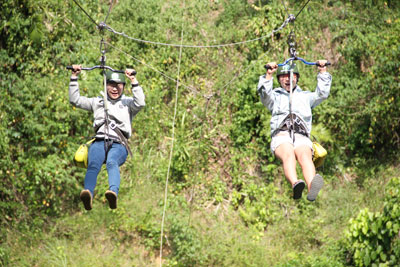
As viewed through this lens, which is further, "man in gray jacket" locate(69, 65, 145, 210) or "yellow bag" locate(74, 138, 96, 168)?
"yellow bag" locate(74, 138, 96, 168)

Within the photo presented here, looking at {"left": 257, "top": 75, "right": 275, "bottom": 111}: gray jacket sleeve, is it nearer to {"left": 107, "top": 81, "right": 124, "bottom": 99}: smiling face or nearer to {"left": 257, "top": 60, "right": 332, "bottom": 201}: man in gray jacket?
{"left": 257, "top": 60, "right": 332, "bottom": 201}: man in gray jacket

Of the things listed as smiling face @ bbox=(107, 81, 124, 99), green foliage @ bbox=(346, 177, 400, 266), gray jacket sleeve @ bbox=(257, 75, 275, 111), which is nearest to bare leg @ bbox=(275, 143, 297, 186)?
gray jacket sleeve @ bbox=(257, 75, 275, 111)

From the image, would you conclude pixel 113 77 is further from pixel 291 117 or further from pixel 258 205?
pixel 258 205

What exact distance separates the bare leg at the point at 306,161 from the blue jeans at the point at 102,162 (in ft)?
5.65

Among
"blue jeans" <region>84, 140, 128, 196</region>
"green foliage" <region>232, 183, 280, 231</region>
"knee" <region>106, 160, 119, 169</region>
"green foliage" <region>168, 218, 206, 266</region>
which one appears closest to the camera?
"blue jeans" <region>84, 140, 128, 196</region>

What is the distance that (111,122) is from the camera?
6.91 metres

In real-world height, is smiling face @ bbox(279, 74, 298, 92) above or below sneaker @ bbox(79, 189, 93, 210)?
above

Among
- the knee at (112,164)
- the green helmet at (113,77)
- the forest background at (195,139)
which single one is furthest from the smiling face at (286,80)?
the forest background at (195,139)

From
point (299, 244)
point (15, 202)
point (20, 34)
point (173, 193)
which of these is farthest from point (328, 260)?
point (20, 34)

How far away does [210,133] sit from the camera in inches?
485

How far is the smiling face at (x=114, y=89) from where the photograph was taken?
7.05m

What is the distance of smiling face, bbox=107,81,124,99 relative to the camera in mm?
7047

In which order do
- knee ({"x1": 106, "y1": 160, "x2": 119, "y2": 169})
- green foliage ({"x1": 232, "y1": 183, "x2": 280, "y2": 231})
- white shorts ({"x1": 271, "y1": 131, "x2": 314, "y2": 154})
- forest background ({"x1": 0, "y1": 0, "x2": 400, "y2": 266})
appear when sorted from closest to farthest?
knee ({"x1": 106, "y1": 160, "x2": 119, "y2": 169}) → white shorts ({"x1": 271, "y1": 131, "x2": 314, "y2": 154}) → forest background ({"x1": 0, "y1": 0, "x2": 400, "y2": 266}) → green foliage ({"x1": 232, "y1": 183, "x2": 280, "y2": 231})

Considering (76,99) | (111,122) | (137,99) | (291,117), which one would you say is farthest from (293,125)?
(76,99)
